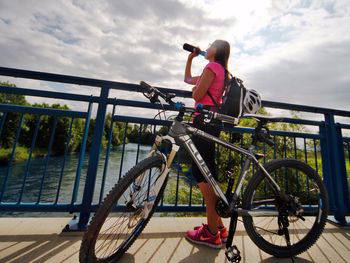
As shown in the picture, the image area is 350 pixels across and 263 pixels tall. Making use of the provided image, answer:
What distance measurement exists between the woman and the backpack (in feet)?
0.29

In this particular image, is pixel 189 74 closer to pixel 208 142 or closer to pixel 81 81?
pixel 208 142

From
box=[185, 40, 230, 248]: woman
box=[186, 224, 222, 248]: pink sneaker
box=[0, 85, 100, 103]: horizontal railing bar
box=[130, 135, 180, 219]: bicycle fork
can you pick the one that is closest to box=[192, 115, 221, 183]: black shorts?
box=[185, 40, 230, 248]: woman

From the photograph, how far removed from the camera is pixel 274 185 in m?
2.11

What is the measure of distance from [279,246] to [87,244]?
5.52ft

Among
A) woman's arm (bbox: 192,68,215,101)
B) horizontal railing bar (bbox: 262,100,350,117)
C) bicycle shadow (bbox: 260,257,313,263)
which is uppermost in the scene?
horizontal railing bar (bbox: 262,100,350,117)

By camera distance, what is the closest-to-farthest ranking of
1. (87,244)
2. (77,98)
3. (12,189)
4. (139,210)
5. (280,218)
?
(87,244)
(139,210)
(280,218)
(77,98)
(12,189)

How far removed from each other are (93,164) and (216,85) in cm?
154

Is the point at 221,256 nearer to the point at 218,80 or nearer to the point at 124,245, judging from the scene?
the point at 124,245

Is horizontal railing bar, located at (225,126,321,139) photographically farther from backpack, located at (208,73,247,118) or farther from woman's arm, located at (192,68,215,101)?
woman's arm, located at (192,68,215,101)

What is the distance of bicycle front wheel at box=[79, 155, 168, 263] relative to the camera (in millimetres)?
1514

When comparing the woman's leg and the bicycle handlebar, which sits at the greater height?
the bicycle handlebar

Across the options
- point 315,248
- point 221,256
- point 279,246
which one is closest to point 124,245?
point 221,256

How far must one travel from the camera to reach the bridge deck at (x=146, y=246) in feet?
6.14

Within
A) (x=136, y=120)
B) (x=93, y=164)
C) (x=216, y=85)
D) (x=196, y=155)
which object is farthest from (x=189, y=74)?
(x=93, y=164)
